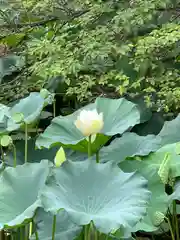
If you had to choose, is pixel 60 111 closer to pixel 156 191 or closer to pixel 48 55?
pixel 48 55

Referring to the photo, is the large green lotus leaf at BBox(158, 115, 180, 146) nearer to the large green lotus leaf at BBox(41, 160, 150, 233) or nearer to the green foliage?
the green foliage

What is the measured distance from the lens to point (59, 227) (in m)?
1.13

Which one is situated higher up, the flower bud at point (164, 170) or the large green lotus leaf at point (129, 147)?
the flower bud at point (164, 170)

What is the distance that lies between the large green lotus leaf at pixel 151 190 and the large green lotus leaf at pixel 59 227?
155 mm

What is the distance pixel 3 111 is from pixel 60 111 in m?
0.77

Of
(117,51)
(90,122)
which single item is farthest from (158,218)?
(117,51)

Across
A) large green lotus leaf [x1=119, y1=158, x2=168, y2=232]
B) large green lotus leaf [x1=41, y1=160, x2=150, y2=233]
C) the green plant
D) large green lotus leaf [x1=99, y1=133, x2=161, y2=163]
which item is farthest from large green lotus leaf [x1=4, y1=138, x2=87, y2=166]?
large green lotus leaf [x1=41, y1=160, x2=150, y2=233]

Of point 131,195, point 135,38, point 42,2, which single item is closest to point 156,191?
point 131,195

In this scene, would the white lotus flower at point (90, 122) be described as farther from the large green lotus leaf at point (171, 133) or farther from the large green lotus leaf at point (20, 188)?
the large green lotus leaf at point (171, 133)

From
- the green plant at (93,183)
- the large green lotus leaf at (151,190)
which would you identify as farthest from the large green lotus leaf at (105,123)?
the large green lotus leaf at (151,190)

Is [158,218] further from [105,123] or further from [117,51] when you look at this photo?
[117,51]

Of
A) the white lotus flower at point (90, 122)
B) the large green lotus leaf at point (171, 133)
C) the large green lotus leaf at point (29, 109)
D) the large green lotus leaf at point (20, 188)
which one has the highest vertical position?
the white lotus flower at point (90, 122)

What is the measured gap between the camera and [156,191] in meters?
1.16

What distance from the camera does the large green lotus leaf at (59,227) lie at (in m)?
1.10
